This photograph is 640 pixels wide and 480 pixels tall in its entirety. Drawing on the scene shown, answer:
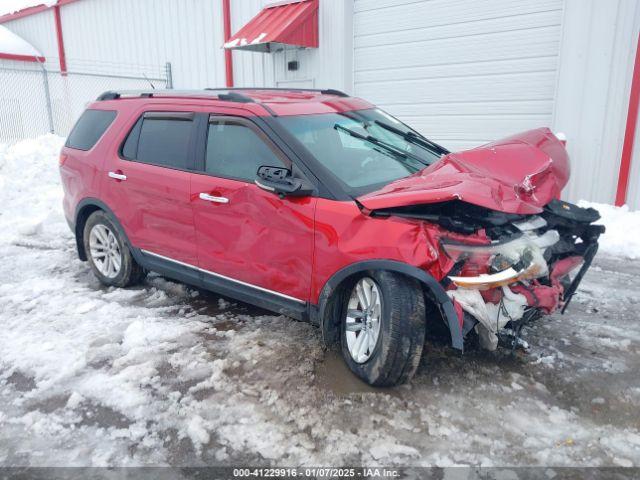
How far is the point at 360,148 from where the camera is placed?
388cm

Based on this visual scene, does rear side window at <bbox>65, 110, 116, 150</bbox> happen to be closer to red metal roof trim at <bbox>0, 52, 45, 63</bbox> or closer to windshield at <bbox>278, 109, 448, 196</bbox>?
windshield at <bbox>278, 109, 448, 196</bbox>

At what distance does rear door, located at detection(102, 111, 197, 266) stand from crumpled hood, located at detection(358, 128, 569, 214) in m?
1.64

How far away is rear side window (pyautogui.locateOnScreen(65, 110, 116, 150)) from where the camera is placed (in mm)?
4984

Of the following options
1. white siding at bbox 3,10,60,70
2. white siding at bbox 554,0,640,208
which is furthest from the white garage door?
white siding at bbox 3,10,60,70

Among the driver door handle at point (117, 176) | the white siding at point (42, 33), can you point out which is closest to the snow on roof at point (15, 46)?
the white siding at point (42, 33)

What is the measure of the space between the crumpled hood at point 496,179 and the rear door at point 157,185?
64.7 inches

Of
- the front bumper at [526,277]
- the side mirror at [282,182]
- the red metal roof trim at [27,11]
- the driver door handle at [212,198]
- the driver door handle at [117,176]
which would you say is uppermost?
the red metal roof trim at [27,11]

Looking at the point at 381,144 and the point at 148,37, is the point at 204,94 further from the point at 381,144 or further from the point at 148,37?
the point at 148,37

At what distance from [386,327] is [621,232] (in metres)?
4.90

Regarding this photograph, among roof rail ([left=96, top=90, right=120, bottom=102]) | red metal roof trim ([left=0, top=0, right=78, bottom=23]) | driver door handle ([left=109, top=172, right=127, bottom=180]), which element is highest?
red metal roof trim ([left=0, top=0, right=78, bottom=23])

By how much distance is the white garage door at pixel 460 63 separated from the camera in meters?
7.82

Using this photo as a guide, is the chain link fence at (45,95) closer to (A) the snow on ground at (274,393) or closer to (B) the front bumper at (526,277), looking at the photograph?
(A) the snow on ground at (274,393)

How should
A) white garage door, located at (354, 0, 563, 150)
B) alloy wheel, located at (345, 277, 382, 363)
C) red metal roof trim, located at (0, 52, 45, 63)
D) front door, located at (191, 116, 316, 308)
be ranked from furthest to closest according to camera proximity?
red metal roof trim, located at (0, 52, 45, 63), white garage door, located at (354, 0, 563, 150), front door, located at (191, 116, 316, 308), alloy wheel, located at (345, 277, 382, 363)

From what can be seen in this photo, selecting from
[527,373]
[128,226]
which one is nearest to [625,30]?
[527,373]
